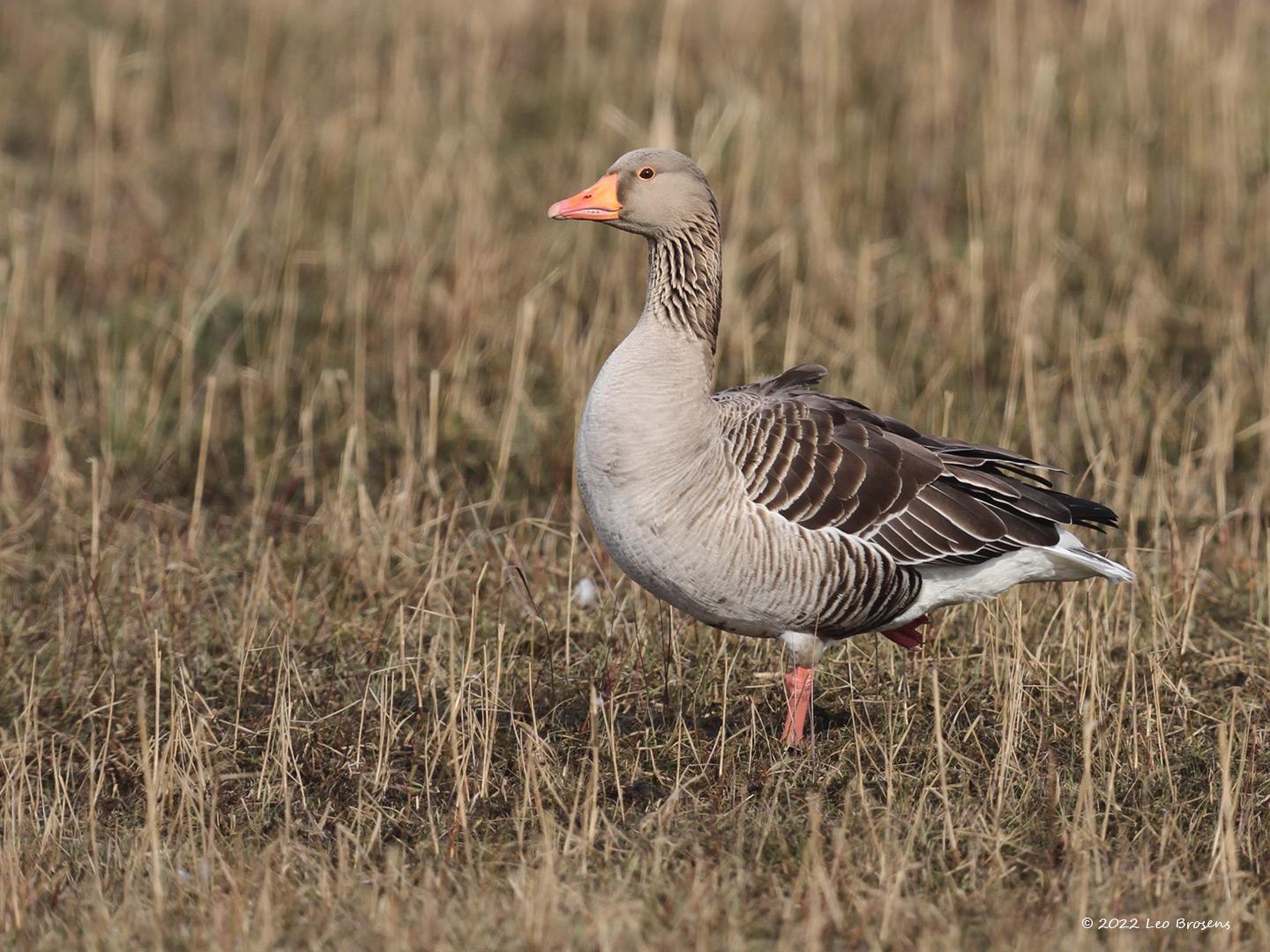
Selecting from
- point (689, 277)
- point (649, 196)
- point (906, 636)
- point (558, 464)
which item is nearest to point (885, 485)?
point (906, 636)

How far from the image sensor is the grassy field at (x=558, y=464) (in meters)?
4.20

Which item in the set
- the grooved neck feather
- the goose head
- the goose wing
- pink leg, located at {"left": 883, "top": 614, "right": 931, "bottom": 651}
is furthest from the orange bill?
pink leg, located at {"left": 883, "top": 614, "right": 931, "bottom": 651}

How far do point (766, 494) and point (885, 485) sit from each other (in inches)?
17.7

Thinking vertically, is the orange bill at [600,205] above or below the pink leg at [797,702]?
above

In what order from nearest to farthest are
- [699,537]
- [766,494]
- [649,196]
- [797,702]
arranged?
[699,537]
[766,494]
[797,702]
[649,196]

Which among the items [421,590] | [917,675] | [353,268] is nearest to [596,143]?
[353,268]

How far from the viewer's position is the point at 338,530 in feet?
21.1

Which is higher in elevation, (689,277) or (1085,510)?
(689,277)

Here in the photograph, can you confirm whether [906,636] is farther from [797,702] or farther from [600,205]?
[600,205]

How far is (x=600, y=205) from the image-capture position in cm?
521

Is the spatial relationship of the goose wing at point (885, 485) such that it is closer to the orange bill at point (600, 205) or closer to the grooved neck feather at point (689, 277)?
the grooved neck feather at point (689, 277)

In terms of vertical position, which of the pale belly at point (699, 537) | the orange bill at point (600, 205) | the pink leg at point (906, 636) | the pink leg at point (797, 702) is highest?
the orange bill at point (600, 205)

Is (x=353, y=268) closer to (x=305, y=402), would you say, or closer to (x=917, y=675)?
(x=305, y=402)

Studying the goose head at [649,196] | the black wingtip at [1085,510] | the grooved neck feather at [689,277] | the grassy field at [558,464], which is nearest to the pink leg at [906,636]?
the grassy field at [558,464]
